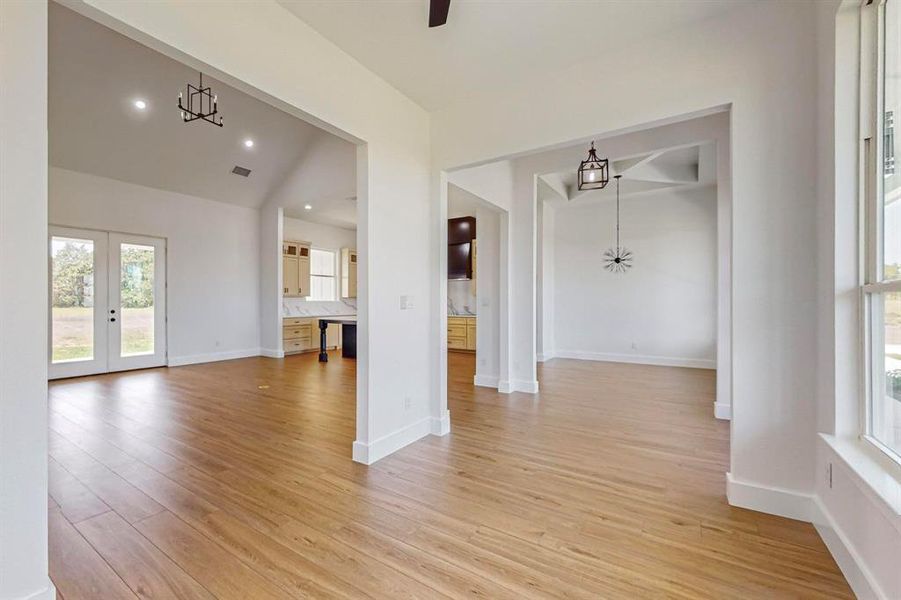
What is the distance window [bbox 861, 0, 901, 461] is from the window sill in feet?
0.18

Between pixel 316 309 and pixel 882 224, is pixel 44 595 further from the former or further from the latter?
pixel 316 309

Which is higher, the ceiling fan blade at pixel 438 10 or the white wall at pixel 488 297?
the ceiling fan blade at pixel 438 10

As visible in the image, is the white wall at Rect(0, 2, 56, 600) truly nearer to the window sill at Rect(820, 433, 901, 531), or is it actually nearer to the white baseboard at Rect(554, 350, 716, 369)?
the window sill at Rect(820, 433, 901, 531)

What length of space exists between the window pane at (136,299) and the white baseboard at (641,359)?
7.42 meters

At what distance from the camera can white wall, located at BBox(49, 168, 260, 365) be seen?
598 cm

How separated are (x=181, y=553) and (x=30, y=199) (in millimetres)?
1617

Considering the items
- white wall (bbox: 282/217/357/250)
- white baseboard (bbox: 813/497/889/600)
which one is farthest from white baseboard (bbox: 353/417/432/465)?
white wall (bbox: 282/217/357/250)

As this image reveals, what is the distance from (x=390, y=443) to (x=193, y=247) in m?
6.29

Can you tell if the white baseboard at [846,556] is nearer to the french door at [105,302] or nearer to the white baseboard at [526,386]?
the white baseboard at [526,386]

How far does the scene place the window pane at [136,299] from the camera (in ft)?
20.9

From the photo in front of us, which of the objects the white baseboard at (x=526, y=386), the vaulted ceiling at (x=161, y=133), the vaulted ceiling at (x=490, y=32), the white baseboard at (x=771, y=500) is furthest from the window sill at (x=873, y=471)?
the vaulted ceiling at (x=161, y=133)

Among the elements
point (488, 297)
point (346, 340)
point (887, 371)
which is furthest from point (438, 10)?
point (346, 340)

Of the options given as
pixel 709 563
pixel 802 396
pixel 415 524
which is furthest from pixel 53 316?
pixel 802 396

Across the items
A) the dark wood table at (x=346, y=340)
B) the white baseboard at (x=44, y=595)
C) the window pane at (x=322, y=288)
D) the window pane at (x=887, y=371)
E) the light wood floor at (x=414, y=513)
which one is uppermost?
the window pane at (x=322, y=288)
